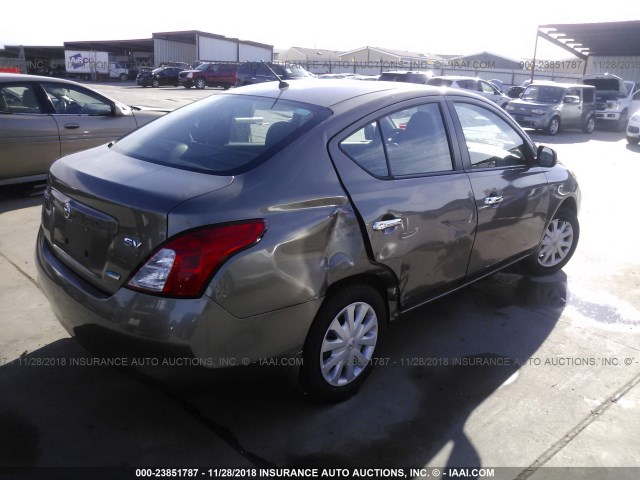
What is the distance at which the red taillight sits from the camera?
7.59 feet

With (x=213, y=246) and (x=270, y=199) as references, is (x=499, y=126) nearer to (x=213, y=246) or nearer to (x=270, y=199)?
(x=270, y=199)

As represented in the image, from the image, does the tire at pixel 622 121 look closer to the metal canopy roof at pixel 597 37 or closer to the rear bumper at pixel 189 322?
the metal canopy roof at pixel 597 37

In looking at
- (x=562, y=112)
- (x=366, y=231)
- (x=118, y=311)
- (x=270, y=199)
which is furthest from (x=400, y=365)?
(x=562, y=112)

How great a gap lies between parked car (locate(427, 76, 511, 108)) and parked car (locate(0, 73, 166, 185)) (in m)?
10.8

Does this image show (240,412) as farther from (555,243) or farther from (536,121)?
(536,121)

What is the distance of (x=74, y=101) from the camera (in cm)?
714

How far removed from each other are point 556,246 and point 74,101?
598 cm

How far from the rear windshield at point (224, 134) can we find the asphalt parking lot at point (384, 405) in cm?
104

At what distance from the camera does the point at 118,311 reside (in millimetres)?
2426

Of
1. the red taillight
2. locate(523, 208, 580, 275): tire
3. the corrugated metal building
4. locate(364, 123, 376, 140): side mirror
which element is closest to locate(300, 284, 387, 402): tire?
the red taillight

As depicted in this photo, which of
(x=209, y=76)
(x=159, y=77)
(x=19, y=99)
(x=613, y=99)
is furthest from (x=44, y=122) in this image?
(x=159, y=77)

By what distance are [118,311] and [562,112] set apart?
17.2 m

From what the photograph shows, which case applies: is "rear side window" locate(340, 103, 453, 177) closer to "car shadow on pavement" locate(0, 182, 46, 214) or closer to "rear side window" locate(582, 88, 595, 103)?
"car shadow on pavement" locate(0, 182, 46, 214)

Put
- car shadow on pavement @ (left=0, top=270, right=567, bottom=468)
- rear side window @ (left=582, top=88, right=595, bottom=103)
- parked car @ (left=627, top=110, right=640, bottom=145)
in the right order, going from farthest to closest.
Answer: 1. rear side window @ (left=582, top=88, right=595, bottom=103)
2. parked car @ (left=627, top=110, right=640, bottom=145)
3. car shadow on pavement @ (left=0, top=270, right=567, bottom=468)
